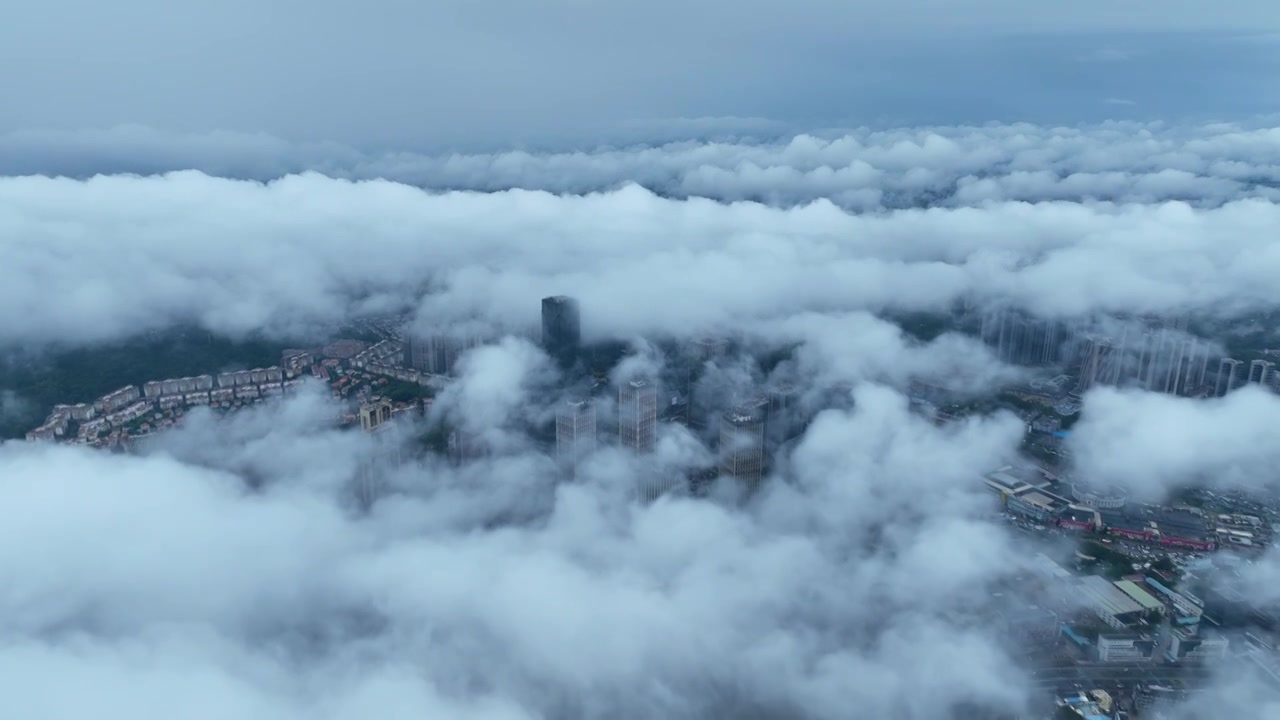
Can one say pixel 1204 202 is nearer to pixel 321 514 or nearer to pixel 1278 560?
pixel 1278 560

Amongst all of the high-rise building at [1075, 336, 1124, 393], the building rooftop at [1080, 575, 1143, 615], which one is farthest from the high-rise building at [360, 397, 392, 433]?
the high-rise building at [1075, 336, 1124, 393]

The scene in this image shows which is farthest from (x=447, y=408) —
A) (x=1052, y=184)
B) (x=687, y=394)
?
(x=1052, y=184)

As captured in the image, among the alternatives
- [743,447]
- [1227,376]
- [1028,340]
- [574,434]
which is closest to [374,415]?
[574,434]

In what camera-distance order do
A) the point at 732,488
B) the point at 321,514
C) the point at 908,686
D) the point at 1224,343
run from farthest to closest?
the point at 1224,343, the point at 732,488, the point at 321,514, the point at 908,686

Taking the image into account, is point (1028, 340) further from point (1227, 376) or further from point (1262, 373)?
point (1262, 373)

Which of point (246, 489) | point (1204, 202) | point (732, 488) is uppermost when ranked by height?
point (1204, 202)

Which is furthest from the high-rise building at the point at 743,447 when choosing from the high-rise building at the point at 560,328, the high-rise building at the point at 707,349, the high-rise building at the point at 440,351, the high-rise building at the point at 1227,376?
the high-rise building at the point at 1227,376

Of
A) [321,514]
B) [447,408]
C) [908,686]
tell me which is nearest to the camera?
[908,686]
